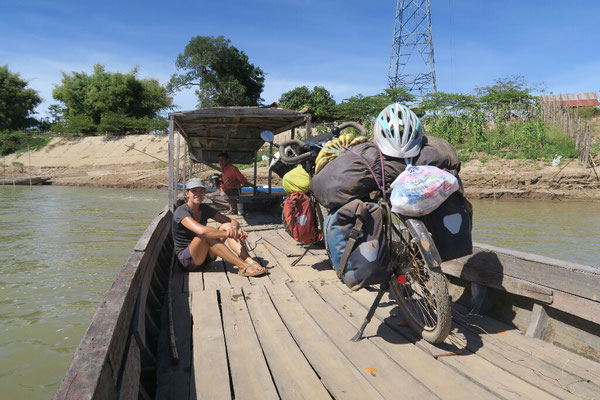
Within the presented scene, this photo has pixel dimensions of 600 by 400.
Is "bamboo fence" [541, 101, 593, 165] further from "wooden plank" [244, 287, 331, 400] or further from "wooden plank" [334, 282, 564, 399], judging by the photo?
"wooden plank" [244, 287, 331, 400]

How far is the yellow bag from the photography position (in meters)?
5.07

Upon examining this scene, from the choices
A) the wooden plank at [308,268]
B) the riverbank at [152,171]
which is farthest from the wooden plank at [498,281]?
the riverbank at [152,171]

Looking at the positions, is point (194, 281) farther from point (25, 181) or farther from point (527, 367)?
point (25, 181)

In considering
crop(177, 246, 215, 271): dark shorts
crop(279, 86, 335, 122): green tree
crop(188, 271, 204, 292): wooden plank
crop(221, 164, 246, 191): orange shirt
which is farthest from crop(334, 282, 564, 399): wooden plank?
crop(279, 86, 335, 122): green tree

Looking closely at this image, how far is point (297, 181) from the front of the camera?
16.7ft

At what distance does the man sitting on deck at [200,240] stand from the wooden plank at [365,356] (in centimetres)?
102

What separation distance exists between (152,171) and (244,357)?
25.4 meters

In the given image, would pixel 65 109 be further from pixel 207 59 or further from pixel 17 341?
pixel 17 341

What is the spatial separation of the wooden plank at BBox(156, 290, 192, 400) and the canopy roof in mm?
3708

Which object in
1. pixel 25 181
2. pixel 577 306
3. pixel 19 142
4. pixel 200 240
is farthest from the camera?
pixel 19 142

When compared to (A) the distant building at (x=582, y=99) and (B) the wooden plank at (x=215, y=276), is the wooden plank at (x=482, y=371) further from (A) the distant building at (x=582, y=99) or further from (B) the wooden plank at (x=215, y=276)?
(A) the distant building at (x=582, y=99)

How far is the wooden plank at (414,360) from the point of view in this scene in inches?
88.5

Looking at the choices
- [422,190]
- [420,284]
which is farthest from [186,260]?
[422,190]

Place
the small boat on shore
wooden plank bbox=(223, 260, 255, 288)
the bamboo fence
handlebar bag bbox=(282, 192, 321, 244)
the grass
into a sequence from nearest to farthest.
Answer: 1. wooden plank bbox=(223, 260, 255, 288)
2. handlebar bag bbox=(282, 192, 321, 244)
3. the bamboo fence
4. the small boat on shore
5. the grass
